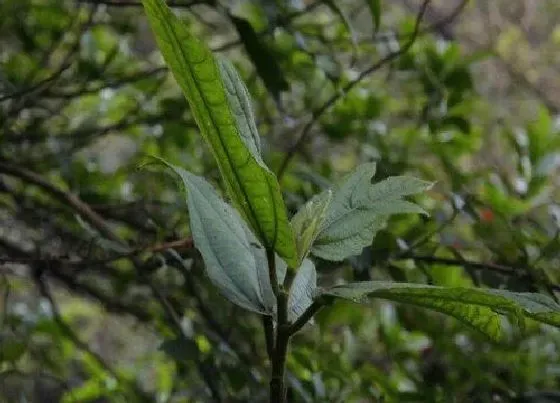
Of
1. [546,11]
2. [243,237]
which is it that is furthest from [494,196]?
[546,11]

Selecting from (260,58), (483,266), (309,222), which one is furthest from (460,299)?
(260,58)

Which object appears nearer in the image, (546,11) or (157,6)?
(157,6)

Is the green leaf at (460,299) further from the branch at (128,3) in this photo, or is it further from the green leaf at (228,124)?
the branch at (128,3)

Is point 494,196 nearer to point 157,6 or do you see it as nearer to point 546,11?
point 157,6

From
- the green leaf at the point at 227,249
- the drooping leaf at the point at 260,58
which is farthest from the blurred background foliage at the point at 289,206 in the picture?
the green leaf at the point at 227,249

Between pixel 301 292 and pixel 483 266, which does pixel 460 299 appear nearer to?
pixel 301 292

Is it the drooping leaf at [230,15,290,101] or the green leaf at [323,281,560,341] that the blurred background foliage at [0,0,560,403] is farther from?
the green leaf at [323,281,560,341]

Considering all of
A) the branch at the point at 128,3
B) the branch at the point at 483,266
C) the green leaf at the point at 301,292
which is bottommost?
the branch at the point at 483,266
